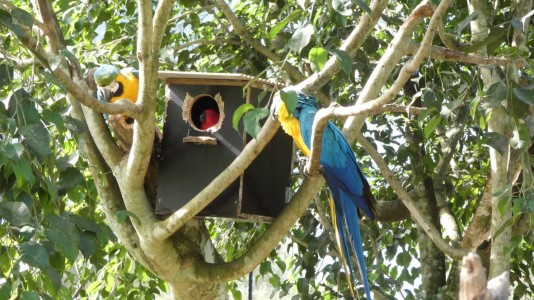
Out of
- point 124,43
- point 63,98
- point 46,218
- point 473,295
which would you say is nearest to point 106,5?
point 124,43

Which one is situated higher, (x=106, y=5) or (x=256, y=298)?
(x=106, y=5)

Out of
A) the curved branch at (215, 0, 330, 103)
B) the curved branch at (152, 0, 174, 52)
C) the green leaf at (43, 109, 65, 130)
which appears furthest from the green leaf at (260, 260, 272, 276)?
the green leaf at (43, 109, 65, 130)

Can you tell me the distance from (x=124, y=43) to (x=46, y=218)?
2.31 m

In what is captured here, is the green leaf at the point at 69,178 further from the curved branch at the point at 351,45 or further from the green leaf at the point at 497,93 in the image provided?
the green leaf at the point at 497,93

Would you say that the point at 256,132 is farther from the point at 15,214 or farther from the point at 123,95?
the point at 123,95

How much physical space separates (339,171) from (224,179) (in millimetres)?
505

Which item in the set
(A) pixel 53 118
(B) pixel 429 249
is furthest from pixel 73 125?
(B) pixel 429 249

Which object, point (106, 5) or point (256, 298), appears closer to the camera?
point (106, 5)

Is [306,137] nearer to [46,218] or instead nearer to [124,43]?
[46,218]

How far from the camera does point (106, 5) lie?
4.93 metres

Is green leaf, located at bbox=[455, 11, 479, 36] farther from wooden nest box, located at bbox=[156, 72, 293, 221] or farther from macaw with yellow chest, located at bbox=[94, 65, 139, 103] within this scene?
macaw with yellow chest, located at bbox=[94, 65, 139, 103]

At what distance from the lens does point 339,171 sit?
11.3ft

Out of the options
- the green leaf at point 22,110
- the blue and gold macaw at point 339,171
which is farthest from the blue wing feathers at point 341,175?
the green leaf at point 22,110

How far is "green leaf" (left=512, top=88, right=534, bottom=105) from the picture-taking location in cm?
271
